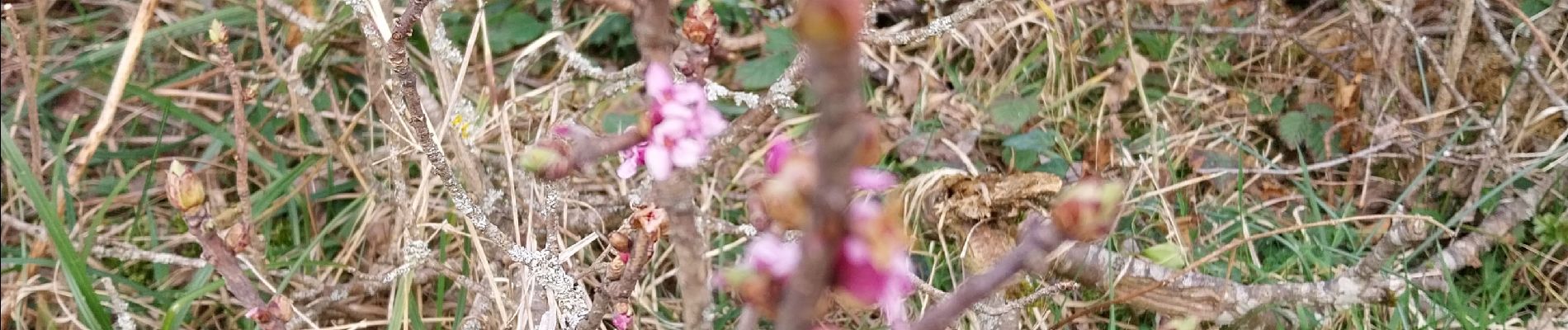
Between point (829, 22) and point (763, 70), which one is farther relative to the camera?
point (763, 70)

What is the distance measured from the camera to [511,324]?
3.89 ft

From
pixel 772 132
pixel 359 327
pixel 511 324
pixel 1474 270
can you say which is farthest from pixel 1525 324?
pixel 359 327

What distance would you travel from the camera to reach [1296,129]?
1.60 metres

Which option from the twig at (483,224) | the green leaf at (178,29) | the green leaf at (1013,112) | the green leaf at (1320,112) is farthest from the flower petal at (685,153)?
the green leaf at (178,29)

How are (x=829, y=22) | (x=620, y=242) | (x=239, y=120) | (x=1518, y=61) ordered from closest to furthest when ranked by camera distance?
(x=829, y=22) → (x=620, y=242) → (x=239, y=120) → (x=1518, y=61)

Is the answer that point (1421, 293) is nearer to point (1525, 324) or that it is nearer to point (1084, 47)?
point (1525, 324)

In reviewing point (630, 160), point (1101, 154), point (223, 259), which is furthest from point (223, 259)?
point (1101, 154)

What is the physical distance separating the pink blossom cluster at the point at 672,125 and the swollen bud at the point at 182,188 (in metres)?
0.40

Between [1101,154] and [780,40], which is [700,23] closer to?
[780,40]

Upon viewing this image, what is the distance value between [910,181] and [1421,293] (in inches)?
25.2

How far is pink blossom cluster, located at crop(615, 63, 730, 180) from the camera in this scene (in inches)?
20.5

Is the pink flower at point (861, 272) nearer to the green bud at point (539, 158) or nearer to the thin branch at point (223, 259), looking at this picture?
the green bud at point (539, 158)

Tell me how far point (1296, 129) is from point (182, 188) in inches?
58.2

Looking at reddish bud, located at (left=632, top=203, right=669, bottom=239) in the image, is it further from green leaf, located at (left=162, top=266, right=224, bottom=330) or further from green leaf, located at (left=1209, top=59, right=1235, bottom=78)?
green leaf, located at (left=1209, top=59, right=1235, bottom=78)
